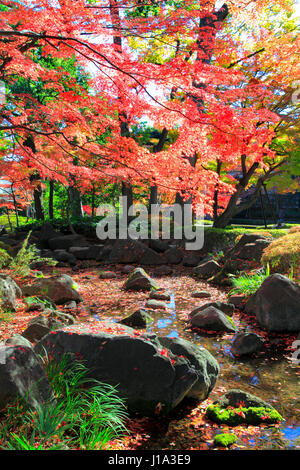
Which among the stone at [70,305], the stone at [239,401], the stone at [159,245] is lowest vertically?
the stone at [239,401]

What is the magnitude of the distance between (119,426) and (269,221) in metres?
25.7

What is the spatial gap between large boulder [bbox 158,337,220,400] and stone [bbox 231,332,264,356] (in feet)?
3.37

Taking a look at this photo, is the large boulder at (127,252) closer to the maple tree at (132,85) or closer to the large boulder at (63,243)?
the large boulder at (63,243)

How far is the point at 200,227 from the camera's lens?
503 inches

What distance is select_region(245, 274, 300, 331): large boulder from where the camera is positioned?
5.06 m

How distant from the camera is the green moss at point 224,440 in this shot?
8.26ft

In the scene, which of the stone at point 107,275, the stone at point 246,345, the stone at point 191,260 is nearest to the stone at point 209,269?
Answer: the stone at point 191,260

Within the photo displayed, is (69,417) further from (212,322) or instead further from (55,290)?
(55,290)

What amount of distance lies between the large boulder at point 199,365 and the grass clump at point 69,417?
727 millimetres

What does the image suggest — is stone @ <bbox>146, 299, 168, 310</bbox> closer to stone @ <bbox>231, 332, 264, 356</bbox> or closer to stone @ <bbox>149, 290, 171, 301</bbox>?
stone @ <bbox>149, 290, 171, 301</bbox>

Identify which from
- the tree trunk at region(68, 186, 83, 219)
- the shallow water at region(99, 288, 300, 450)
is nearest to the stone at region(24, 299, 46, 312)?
the shallow water at region(99, 288, 300, 450)

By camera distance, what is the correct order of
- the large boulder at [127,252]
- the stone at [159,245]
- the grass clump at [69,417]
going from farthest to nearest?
the stone at [159,245], the large boulder at [127,252], the grass clump at [69,417]

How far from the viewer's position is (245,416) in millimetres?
2842
